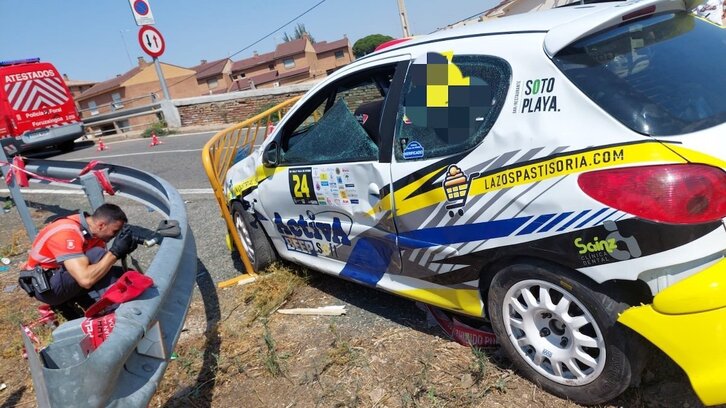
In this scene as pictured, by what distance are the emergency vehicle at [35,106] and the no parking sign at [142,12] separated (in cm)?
278

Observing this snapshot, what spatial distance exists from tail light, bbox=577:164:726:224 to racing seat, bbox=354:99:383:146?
1544 millimetres

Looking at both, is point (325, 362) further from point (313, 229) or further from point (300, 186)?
point (300, 186)

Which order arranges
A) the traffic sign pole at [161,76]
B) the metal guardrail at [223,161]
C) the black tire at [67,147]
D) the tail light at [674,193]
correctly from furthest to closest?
the black tire at [67,147] → the traffic sign pole at [161,76] → the metal guardrail at [223,161] → the tail light at [674,193]

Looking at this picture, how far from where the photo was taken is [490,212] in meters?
2.41

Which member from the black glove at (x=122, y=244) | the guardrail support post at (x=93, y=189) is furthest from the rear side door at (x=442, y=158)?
the guardrail support post at (x=93, y=189)

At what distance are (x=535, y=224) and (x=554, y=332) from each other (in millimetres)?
580

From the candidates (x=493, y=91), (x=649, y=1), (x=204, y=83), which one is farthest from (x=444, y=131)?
(x=204, y=83)

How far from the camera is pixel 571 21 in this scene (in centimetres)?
236

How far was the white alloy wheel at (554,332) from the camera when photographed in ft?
7.36

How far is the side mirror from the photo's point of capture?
12.8 feet

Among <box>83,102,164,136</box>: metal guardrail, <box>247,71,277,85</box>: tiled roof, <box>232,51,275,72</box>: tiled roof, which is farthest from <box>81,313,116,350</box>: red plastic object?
<box>232,51,275,72</box>: tiled roof

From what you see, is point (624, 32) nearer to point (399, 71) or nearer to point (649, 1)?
point (649, 1)

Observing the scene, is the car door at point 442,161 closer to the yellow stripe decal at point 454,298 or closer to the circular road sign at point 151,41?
the yellow stripe decal at point 454,298

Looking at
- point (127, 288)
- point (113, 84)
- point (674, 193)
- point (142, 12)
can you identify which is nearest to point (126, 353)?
point (127, 288)
